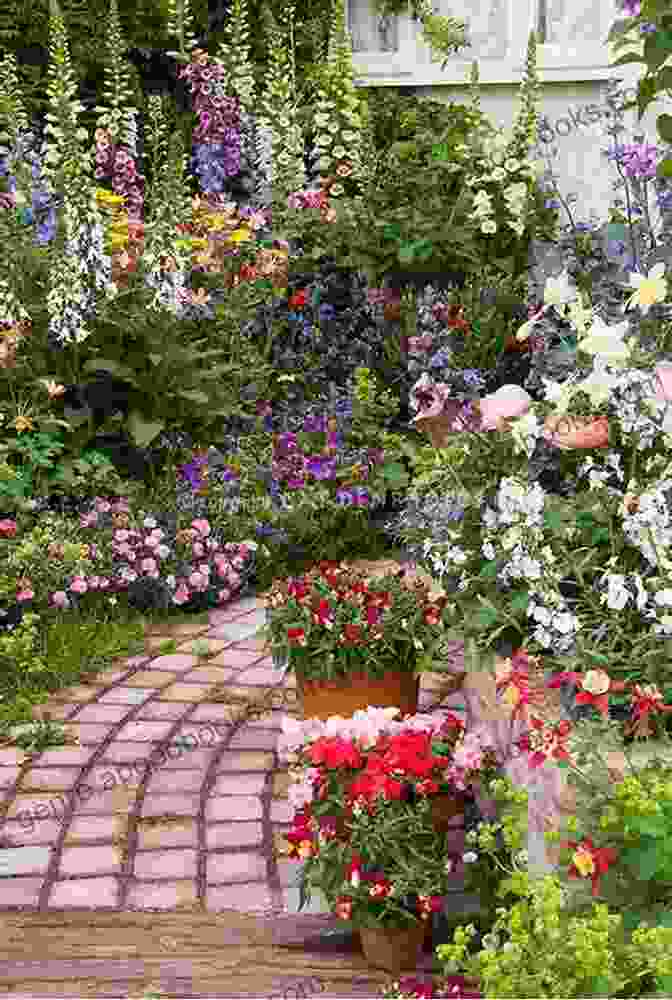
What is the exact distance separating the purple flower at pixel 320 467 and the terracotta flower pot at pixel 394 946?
3016 millimetres

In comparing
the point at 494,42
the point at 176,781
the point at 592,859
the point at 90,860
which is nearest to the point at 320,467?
the point at 176,781

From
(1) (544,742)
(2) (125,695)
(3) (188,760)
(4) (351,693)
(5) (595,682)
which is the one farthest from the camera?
(2) (125,695)

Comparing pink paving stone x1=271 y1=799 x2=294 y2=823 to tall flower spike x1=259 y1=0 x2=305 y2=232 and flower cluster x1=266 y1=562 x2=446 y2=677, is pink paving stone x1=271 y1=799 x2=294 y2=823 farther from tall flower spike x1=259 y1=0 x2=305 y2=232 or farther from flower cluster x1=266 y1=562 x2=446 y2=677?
tall flower spike x1=259 y1=0 x2=305 y2=232

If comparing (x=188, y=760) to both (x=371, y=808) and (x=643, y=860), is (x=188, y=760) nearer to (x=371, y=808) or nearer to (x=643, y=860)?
(x=371, y=808)

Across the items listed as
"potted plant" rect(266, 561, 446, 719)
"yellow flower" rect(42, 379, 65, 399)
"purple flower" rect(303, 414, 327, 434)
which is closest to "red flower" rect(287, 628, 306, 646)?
"potted plant" rect(266, 561, 446, 719)

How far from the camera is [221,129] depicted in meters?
8.36

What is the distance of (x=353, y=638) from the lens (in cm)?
410

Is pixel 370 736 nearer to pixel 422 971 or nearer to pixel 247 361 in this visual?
pixel 422 971

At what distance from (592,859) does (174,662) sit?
2.78m

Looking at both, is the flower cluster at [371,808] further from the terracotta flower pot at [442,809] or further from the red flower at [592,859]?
Answer: the red flower at [592,859]

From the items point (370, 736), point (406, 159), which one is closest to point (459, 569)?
point (370, 736)

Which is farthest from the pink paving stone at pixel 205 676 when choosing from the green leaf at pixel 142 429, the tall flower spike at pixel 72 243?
the tall flower spike at pixel 72 243

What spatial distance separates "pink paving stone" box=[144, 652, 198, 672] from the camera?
16.8ft

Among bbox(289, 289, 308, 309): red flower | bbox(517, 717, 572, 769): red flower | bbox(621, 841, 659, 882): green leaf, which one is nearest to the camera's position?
bbox(621, 841, 659, 882): green leaf
